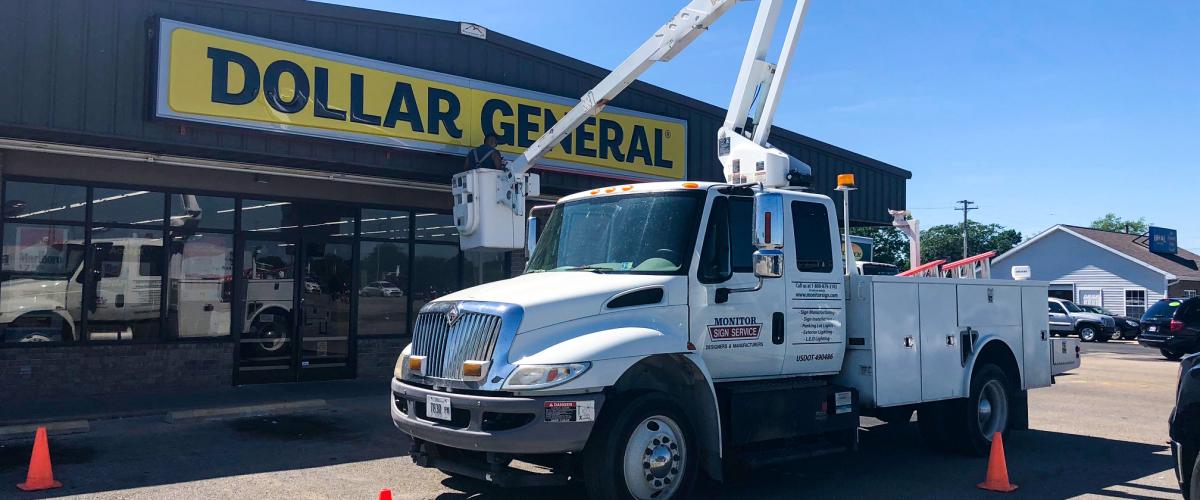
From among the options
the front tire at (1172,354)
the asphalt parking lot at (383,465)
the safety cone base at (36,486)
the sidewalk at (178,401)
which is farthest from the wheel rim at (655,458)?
the front tire at (1172,354)

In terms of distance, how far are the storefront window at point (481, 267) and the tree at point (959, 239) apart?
78.3m

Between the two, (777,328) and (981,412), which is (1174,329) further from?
(777,328)

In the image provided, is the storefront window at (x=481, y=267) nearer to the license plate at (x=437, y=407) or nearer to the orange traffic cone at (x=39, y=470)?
the orange traffic cone at (x=39, y=470)

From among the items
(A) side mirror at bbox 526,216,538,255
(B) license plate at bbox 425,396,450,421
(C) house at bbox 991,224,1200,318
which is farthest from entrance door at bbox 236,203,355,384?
(C) house at bbox 991,224,1200,318

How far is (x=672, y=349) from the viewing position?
6.65 meters

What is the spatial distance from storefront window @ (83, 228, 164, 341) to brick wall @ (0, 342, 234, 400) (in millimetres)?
270

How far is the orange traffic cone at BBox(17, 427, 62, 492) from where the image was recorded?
7.34 meters

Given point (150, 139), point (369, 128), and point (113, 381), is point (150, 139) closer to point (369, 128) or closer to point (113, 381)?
point (369, 128)

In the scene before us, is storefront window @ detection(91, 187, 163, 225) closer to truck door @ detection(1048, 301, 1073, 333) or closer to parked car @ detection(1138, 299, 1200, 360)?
parked car @ detection(1138, 299, 1200, 360)

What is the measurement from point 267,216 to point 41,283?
3.13 m

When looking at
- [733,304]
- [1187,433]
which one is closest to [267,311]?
[733,304]

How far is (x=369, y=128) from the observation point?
1231 cm

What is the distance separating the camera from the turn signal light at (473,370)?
6.27m

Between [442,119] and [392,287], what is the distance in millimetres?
3362
